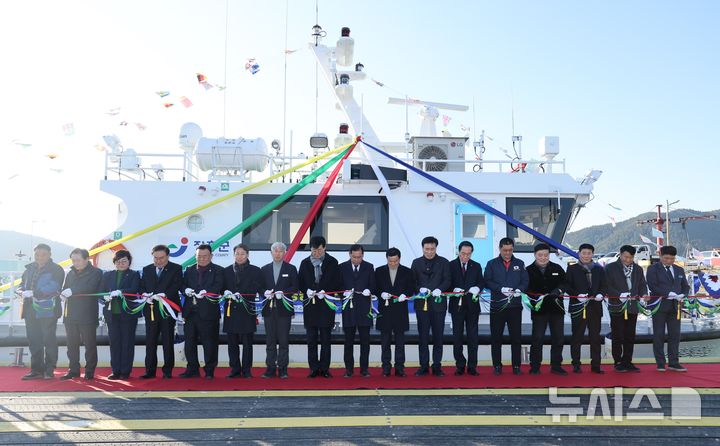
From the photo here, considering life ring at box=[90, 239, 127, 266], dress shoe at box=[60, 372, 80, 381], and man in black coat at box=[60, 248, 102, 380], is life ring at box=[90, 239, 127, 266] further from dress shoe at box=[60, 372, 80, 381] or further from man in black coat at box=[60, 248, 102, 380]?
dress shoe at box=[60, 372, 80, 381]

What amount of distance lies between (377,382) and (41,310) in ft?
13.1

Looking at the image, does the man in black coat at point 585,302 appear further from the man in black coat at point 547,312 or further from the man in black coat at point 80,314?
the man in black coat at point 80,314

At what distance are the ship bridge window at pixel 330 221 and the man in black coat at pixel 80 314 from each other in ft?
7.57

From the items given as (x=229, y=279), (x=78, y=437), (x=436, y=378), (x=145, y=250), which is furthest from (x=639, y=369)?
(x=145, y=250)

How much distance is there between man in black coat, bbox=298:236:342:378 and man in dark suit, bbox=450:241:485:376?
4.57 ft

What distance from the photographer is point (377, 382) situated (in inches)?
232

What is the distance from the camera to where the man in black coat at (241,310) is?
6.18m

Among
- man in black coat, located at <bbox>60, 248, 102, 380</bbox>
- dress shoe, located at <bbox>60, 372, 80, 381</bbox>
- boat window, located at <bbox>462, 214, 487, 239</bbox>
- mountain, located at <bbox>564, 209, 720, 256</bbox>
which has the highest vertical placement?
mountain, located at <bbox>564, 209, 720, 256</bbox>

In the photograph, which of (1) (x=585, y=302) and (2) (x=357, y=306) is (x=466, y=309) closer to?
(2) (x=357, y=306)

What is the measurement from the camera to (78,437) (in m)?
4.00

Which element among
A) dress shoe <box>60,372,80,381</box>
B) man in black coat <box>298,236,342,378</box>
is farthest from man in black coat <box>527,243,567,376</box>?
dress shoe <box>60,372,80,381</box>

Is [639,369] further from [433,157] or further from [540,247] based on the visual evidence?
[433,157]

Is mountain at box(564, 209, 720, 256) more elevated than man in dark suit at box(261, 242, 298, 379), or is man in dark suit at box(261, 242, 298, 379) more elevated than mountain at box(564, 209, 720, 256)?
mountain at box(564, 209, 720, 256)

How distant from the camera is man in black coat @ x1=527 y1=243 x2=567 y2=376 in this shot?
6352 mm
